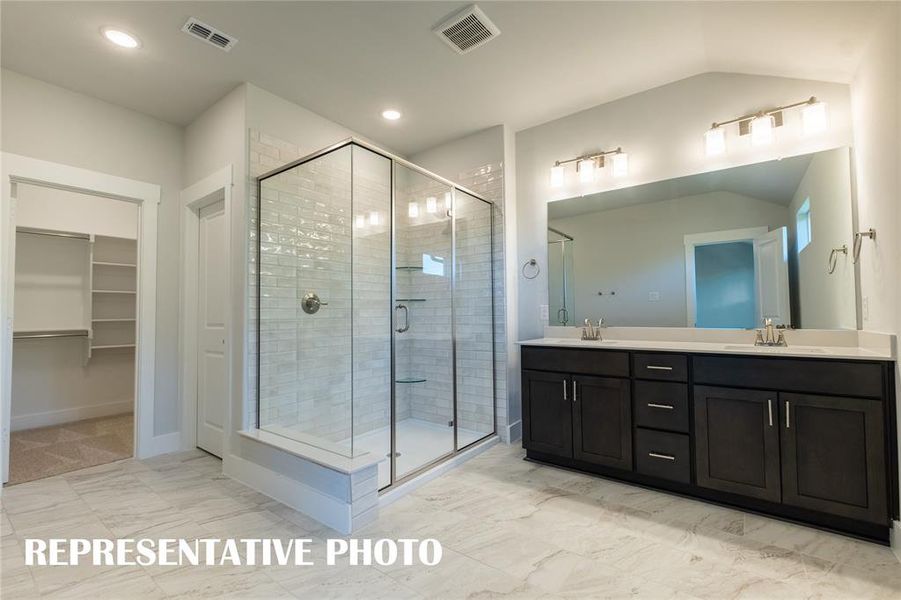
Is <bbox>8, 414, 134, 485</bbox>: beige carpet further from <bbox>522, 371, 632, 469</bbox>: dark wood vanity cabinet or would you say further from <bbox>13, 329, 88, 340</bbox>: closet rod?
<bbox>522, 371, 632, 469</bbox>: dark wood vanity cabinet

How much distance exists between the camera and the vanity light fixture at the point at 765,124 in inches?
90.7

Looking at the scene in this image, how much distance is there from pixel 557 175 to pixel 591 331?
4.38ft

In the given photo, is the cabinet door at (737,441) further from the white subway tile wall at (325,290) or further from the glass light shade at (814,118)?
the white subway tile wall at (325,290)

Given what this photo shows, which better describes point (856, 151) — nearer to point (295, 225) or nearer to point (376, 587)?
point (376, 587)

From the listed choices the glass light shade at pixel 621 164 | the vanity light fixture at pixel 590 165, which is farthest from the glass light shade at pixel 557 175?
the glass light shade at pixel 621 164

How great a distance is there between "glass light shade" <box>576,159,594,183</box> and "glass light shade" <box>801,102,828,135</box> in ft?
4.17

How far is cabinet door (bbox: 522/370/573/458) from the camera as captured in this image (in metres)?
2.74

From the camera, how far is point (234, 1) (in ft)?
6.61

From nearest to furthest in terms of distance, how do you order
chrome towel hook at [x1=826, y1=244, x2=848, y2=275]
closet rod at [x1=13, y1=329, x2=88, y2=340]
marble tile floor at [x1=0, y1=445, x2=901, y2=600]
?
marble tile floor at [x1=0, y1=445, x2=901, y2=600] < chrome towel hook at [x1=826, y1=244, x2=848, y2=275] < closet rod at [x1=13, y1=329, x2=88, y2=340]

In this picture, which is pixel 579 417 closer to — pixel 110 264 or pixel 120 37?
pixel 120 37

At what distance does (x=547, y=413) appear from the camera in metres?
2.84

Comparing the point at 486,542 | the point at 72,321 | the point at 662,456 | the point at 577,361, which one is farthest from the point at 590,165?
the point at 72,321

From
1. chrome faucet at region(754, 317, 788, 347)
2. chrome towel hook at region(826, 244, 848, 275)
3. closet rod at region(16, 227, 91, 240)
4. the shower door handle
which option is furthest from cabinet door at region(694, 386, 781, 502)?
closet rod at region(16, 227, 91, 240)

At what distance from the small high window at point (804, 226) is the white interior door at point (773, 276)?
0.07 meters
